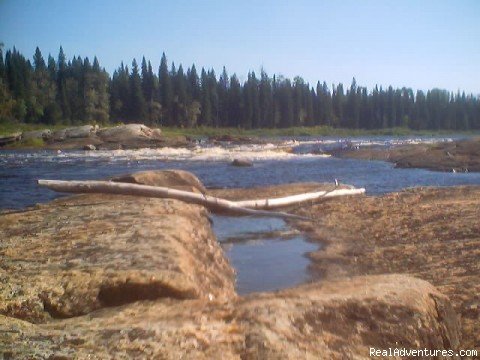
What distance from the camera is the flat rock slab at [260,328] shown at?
290 cm

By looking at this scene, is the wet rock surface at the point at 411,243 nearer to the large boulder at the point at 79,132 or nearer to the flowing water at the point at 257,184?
the flowing water at the point at 257,184

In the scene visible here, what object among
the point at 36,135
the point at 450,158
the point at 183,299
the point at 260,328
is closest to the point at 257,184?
the point at 450,158

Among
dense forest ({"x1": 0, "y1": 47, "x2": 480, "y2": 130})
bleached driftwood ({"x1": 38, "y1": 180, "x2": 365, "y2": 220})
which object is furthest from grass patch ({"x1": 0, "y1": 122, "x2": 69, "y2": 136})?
bleached driftwood ({"x1": 38, "y1": 180, "x2": 365, "y2": 220})

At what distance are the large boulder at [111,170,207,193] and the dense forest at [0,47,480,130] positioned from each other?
60339 millimetres

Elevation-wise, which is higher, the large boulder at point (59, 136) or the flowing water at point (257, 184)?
the large boulder at point (59, 136)

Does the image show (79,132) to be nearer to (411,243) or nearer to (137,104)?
(137,104)

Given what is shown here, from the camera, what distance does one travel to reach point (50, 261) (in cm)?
495

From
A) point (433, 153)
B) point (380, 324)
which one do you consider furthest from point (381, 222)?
point (433, 153)

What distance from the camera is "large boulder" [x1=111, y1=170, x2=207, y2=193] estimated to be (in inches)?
507

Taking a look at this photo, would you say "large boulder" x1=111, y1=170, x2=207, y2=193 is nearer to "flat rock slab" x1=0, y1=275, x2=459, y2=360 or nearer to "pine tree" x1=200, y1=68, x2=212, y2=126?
"flat rock slab" x1=0, y1=275, x2=459, y2=360

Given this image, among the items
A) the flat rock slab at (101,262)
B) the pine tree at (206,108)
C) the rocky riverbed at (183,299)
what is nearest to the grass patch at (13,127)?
the pine tree at (206,108)

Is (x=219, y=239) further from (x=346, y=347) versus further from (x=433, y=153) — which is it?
(x=433, y=153)

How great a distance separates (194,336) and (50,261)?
245 centimetres

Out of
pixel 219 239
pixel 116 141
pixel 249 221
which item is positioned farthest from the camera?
pixel 116 141
